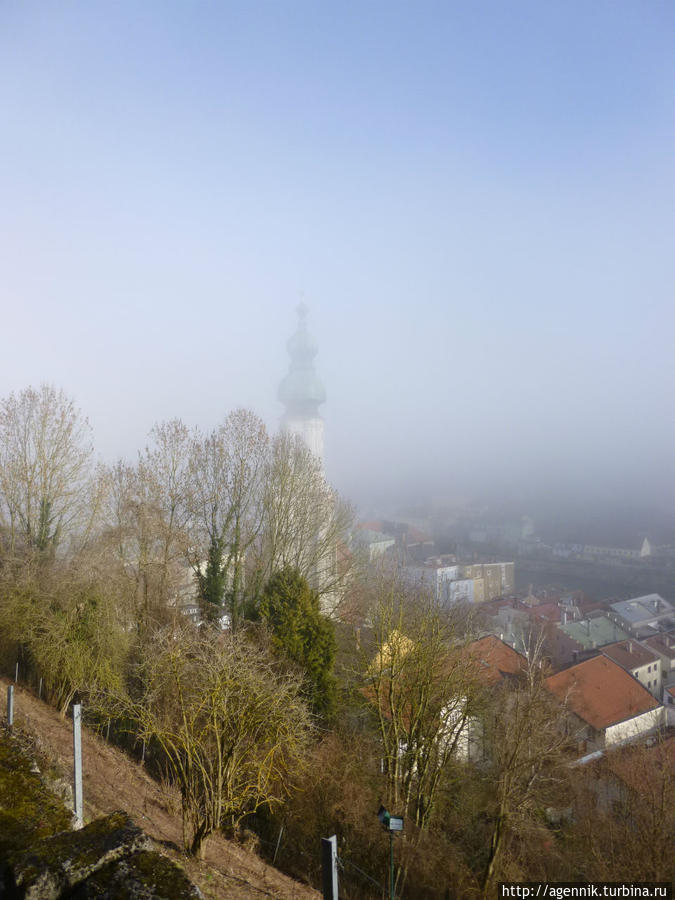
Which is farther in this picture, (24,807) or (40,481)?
(40,481)

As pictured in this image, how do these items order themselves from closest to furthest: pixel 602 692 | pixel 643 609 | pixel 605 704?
pixel 605 704
pixel 602 692
pixel 643 609

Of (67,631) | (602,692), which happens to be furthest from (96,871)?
(602,692)

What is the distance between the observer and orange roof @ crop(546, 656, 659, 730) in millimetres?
25969

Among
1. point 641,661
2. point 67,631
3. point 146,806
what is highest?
point 67,631

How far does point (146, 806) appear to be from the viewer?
9.45m

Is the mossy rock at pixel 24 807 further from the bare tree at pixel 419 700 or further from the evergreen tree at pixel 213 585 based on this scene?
the evergreen tree at pixel 213 585

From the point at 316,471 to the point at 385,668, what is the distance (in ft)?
28.9

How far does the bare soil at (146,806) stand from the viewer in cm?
693

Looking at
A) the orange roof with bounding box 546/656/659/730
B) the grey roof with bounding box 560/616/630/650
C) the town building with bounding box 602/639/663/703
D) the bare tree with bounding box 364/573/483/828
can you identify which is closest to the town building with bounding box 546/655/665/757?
the orange roof with bounding box 546/656/659/730

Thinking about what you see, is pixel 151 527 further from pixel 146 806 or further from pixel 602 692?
pixel 602 692

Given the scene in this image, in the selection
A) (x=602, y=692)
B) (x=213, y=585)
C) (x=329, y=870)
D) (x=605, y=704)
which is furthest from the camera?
(x=602, y=692)

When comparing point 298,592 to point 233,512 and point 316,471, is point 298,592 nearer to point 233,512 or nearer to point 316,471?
point 233,512

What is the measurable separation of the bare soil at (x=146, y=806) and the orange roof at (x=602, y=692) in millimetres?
19890

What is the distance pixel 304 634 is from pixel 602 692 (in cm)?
2076
